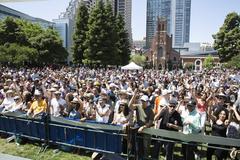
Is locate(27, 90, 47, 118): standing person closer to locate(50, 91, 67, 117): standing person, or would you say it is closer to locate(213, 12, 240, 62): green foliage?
locate(50, 91, 67, 117): standing person

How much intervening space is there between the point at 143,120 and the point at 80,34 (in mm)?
52087

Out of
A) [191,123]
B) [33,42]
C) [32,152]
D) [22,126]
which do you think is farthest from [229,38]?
[32,152]

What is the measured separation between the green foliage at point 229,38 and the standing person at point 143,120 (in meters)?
54.6

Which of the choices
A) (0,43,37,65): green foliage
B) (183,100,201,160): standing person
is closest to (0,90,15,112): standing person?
(183,100,201,160): standing person

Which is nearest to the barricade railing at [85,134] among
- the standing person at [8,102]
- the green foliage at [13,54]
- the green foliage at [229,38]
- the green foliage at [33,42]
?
the standing person at [8,102]

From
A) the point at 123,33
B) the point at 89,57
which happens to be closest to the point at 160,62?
the point at 123,33

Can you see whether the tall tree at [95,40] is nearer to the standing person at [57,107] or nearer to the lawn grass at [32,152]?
the standing person at [57,107]

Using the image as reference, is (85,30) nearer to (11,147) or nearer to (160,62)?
(11,147)

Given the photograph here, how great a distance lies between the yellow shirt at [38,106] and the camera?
349 inches

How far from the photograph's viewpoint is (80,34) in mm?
58125

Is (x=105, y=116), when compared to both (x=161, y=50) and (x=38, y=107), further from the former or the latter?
(x=161, y=50)

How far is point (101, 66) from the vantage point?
5394 centimetres

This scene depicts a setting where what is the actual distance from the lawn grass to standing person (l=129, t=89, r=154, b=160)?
1.37 m

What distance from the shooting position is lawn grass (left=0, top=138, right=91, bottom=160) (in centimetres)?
788
